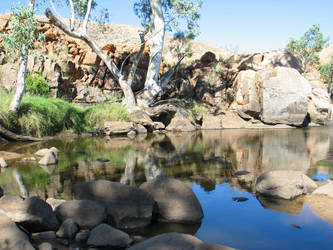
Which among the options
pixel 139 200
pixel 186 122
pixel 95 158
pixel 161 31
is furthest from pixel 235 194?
pixel 161 31

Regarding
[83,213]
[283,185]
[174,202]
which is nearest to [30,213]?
[83,213]

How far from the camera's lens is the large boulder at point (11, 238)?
2.70m

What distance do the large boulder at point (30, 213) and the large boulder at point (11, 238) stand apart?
1.22 feet

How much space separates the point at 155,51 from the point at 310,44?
24806 millimetres

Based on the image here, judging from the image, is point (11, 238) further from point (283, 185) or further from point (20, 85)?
point (20, 85)

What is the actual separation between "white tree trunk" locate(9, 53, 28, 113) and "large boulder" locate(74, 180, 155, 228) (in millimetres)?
6901

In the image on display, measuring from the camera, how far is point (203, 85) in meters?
19.5

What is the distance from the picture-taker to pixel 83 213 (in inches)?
142

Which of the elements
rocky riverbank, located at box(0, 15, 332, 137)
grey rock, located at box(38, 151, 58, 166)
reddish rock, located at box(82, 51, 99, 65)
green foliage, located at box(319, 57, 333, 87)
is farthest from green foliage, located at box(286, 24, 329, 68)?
grey rock, located at box(38, 151, 58, 166)

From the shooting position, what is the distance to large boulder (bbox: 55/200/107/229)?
11.7ft

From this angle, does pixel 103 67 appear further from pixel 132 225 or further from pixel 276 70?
pixel 132 225

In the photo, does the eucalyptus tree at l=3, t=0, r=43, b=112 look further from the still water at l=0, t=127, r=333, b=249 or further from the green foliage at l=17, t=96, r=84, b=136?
the still water at l=0, t=127, r=333, b=249

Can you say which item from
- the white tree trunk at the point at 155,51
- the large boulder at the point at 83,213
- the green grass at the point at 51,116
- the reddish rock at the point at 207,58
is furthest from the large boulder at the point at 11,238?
the reddish rock at the point at 207,58

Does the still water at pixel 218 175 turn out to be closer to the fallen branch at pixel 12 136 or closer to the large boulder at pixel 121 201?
the large boulder at pixel 121 201
